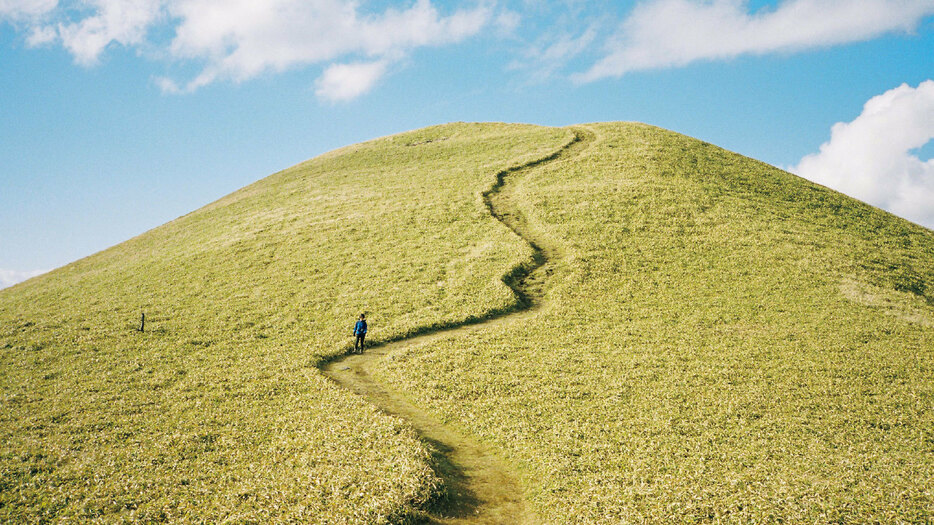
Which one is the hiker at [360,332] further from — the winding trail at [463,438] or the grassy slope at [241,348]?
the grassy slope at [241,348]

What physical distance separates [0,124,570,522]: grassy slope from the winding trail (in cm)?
97

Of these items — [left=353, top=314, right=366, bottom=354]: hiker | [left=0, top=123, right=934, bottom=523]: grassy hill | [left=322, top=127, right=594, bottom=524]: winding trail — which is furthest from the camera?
[left=353, top=314, right=366, bottom=354]: hiker

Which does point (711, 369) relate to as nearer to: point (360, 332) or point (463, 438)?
point (463, 438)

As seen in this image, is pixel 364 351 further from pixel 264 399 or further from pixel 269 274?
pixel 269 274

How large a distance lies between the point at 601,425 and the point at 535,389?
4.01 m

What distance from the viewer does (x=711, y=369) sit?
24.8 meters

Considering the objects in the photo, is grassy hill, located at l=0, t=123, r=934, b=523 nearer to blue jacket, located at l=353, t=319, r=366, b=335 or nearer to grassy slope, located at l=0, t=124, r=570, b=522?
grassy slope, located at l=0, t=124, r=570, b=522

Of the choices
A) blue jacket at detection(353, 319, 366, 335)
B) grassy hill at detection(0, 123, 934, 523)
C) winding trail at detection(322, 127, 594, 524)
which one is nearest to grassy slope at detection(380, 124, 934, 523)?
grassy hill at detection(0, 123, 934, 523)

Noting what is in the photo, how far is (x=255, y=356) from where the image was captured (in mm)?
28500

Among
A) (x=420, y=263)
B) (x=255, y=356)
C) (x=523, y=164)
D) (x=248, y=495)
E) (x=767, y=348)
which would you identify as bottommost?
(x=767, y=348)

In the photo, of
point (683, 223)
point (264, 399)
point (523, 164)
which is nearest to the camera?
point (264, 399)

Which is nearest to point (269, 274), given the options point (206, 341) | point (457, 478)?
point (206, 341)

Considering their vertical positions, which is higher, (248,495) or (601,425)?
(248,495)

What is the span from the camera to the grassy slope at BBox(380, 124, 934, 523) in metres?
15.9
